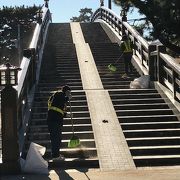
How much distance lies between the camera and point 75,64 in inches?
766

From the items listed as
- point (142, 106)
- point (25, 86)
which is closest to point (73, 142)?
point (25, 86)

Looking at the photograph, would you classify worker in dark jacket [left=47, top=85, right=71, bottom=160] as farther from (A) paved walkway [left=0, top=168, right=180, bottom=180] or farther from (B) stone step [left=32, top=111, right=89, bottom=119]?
(B) stone step [left=32, top=111, right=89, bottom=119]

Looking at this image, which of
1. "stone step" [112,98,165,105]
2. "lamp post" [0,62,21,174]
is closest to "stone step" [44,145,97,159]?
"lamp post" [0,62,21,174]

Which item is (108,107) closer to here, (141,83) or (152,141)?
(141,83)

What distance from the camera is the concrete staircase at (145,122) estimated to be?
10695mm

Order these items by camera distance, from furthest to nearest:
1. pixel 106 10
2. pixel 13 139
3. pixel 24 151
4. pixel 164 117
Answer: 1. pixel 106 10
2. pixel 164 117
3. pixel 24 151
4. pixel 13 139

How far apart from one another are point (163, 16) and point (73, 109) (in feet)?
33.4

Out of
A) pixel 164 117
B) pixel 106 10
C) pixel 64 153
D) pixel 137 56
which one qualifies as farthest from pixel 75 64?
pixel 106 10

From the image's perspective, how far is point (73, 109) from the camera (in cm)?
1352

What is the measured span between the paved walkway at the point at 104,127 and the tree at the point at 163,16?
5.14m

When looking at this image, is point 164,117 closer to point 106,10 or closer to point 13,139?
point 13,139

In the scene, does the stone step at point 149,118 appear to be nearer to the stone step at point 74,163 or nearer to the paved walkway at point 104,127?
the paved walkway at point 104,127

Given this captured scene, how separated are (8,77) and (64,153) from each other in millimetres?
2205

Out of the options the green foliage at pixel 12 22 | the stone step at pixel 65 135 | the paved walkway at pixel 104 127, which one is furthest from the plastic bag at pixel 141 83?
the green foliage at pixel 12 22
